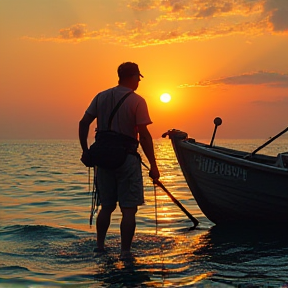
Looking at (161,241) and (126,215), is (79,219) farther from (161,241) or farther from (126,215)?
(126,215)

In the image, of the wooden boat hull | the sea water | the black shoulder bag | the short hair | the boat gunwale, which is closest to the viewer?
the sea water

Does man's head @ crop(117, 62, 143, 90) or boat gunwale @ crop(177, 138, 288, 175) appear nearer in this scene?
man's head @ crop(117, 62, 143, 90)

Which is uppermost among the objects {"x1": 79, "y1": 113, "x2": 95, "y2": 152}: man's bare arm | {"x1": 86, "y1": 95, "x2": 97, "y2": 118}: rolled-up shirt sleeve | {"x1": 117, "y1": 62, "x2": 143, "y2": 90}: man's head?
{"x1": 117, "y1": 62, "x2": 143, "y2": 90}: man's head

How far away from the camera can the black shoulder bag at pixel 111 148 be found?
5.49 m

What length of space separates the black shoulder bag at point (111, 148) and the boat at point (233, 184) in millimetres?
2452

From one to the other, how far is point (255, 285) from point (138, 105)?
220cm

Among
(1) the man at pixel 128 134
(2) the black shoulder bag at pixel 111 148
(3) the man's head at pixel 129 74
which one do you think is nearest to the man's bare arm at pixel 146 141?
(1) the man at pixel 128 134

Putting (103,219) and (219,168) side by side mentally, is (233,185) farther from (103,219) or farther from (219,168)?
(103,219)

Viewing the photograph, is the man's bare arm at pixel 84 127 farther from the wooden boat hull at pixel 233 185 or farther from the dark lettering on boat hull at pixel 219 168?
the dark lettering on boat hull at pixel 219 168

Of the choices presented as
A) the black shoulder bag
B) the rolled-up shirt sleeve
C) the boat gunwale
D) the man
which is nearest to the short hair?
the man

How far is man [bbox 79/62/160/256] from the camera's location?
18.2ft

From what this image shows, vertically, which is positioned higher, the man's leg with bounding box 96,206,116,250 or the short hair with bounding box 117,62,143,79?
the short hair with bounding box 117,62,143,79

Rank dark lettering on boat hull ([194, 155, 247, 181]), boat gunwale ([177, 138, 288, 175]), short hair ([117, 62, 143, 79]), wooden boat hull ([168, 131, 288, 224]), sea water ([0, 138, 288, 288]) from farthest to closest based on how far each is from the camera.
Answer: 1. dark lettering on boat hull ([194, 155, 247, 181])
2. wooden boat hull ([168, 131, 288, 224])
3. boat gunwale ([177, 138, 288, 175])
4. short hair ([117, 62, 143, 79])
5. sea water ([0, 138, 288, 288])

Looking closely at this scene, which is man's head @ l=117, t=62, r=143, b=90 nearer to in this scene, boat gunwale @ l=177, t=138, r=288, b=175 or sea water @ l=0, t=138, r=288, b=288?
sea water @ l=0, t=138, r=288, b=288
